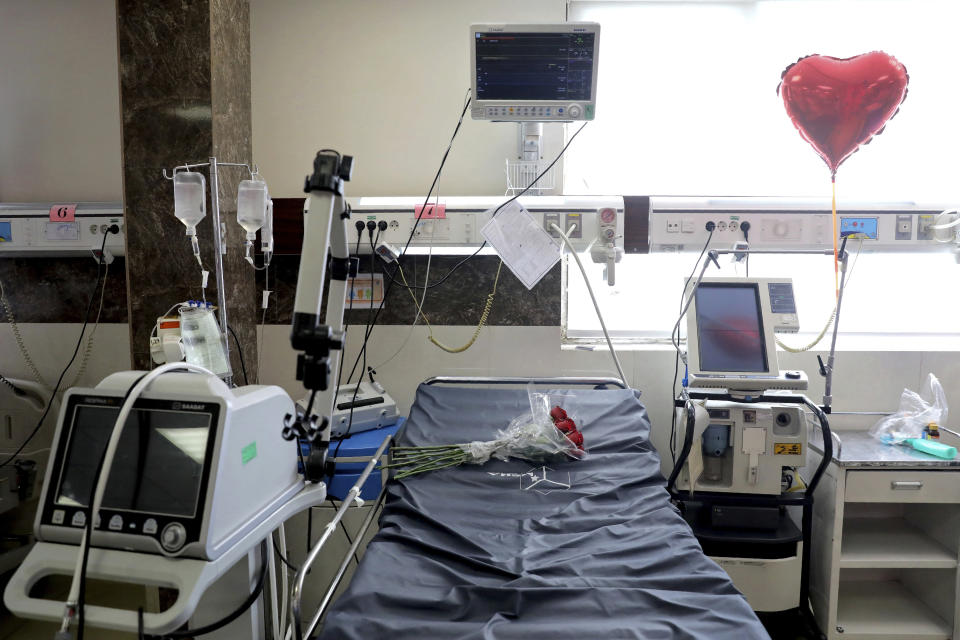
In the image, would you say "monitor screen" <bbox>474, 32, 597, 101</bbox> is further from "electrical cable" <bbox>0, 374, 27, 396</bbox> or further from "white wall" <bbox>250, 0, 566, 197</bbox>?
"electrical cable" <bbox>0, 374, 27, 396</bbox>

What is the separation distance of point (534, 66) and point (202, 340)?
1.49 m

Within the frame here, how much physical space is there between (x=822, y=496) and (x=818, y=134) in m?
1.37

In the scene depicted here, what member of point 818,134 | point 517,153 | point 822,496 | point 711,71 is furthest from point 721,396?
point 711,71

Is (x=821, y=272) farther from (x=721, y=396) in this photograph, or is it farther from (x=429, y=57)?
(x=429, y=57)

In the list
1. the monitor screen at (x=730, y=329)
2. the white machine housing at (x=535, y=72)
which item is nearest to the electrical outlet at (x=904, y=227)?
the monitor screen at (x=730, y=329)

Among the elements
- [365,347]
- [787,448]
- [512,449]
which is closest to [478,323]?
[365,347]

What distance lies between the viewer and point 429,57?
279 cm

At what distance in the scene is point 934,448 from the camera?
7.77 feet

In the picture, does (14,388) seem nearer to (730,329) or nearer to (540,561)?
(540,561)

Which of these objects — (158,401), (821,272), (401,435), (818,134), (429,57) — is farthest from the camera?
(821,272)

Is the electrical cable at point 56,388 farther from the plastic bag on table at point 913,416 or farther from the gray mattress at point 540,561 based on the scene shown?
the plastic bag on table at point 913,416

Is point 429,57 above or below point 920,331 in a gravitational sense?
above

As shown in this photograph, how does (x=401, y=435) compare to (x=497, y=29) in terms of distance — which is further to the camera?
(x=497, y=29)

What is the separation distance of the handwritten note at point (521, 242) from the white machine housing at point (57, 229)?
1.62m
